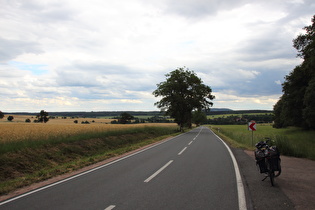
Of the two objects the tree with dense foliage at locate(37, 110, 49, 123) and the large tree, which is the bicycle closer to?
the large tree

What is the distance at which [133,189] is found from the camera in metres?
5.94

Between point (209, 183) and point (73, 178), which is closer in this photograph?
point (209, 183)

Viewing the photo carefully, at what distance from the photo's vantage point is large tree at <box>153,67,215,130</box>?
43.8 metres

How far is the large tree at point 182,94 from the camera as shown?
4378 centimetres

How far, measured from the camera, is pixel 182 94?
154 feet

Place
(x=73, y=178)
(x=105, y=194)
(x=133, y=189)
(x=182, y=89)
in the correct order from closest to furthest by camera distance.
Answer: (x=105, y=194)
(x=133, y=189)
(x=73, y=178)
(x=182, y=89)

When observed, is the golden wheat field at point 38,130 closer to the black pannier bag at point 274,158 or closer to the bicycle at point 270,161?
the bicycle at point 270,161

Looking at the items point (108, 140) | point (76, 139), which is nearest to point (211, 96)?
point (108, 140)

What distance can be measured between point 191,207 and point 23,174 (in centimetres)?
733

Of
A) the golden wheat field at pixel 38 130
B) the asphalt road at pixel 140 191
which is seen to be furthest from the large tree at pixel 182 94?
the asphalt road at pixel 140 191

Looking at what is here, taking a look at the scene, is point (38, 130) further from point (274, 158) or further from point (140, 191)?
point (274, 158)

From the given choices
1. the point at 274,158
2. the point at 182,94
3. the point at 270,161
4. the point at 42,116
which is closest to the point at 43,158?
the point at 270,161

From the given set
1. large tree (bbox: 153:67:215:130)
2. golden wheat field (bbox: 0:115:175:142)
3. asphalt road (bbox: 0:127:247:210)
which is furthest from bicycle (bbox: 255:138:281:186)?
large tree (bbox: 153:67:215:130)

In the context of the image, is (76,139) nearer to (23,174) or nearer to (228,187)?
(23,174)
